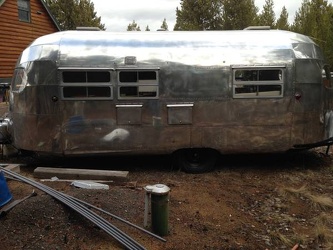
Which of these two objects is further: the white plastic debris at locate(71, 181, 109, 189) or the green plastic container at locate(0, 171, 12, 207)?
the white plastic debris at locate(71, 181, 109, 189)

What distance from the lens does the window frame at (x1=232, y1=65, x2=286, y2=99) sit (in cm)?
683

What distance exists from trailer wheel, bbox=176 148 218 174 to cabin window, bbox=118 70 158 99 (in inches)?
53.1

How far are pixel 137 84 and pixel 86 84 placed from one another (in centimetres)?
92

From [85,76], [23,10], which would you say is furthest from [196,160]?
[23,10]

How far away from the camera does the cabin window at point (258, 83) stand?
6844 mm

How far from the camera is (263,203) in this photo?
579 cm

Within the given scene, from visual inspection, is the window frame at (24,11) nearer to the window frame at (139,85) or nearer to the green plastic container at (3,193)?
the window frame at (139,85)

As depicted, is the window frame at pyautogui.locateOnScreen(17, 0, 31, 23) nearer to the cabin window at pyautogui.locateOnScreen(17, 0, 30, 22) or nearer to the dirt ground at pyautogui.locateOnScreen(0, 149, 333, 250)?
the cabin window at pyautogui.locateOnScreen(17, 0, 30, 22)

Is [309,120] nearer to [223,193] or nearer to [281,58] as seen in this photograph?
[281,58]

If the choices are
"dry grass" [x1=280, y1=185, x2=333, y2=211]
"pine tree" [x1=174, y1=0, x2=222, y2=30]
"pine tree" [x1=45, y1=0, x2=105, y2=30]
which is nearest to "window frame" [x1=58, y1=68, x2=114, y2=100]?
"dry grass" [x1=280, y1=185, x2=333, y2=211]

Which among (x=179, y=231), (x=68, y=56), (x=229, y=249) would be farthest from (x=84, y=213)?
(x=68, y=56)

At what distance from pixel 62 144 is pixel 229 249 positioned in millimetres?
3794

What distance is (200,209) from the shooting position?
17.5 ft

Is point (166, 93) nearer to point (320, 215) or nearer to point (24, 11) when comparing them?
point (320, 215)
